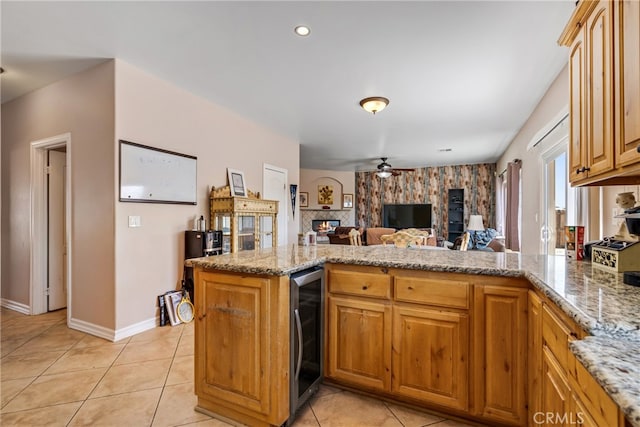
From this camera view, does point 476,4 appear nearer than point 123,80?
Yes

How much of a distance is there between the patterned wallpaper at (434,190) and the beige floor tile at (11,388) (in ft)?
28.3

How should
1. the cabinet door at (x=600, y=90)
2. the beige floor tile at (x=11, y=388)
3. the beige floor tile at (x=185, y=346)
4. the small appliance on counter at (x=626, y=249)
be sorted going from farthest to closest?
1. the beige floor tile at (x=185, y=346)
2. the beige floor tile at (x=11, y=388)
3. the small appliance on counter at (x=626, y=249)
4. the cabinet door at (x=600, y=90)

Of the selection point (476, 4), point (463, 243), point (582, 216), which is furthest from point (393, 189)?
point (476, 4)

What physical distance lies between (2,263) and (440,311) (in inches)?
202

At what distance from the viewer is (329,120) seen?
4.70 m

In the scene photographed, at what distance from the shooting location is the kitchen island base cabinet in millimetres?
1579

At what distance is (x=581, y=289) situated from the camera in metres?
1.23

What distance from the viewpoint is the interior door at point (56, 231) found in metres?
3.63

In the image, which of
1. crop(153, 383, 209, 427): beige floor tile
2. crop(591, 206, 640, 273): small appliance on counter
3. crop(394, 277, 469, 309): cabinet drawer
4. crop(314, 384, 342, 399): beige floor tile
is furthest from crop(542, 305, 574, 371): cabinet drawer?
crop(153, 383, 209, 427): beige floor tile

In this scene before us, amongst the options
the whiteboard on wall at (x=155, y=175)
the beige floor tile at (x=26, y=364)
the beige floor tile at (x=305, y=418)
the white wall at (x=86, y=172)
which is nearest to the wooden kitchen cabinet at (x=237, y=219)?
the whiteboard on wall at (x=155, y=175)

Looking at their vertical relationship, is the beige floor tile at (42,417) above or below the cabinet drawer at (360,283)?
below

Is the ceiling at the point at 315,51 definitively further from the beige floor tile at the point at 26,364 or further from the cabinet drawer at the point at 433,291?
the beige floor tile at the point at 26,364

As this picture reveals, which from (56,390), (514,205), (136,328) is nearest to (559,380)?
(56,390)

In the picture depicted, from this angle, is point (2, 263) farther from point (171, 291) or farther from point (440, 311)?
point (440, 311)
